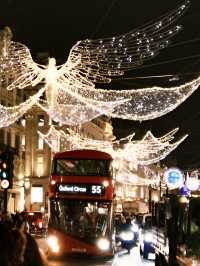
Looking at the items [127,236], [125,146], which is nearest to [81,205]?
[127,236]

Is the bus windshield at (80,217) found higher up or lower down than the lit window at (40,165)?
lower down

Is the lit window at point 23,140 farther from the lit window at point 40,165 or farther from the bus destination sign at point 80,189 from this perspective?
the bus destination sign at point 80,189

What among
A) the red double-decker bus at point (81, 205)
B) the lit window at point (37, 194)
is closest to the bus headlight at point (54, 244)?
the red double-decker bus at point (81, 205)

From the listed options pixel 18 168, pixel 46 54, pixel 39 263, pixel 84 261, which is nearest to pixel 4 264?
pixel 39 263

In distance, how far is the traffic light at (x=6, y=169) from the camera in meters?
20.2

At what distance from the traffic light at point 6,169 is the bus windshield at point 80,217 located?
13.3ft

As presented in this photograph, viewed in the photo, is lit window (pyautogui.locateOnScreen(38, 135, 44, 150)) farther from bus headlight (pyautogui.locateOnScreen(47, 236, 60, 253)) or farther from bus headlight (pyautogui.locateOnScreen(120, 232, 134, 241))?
bus headlight (pyautogui.locateOnScreen(47, 236, 60, 253))

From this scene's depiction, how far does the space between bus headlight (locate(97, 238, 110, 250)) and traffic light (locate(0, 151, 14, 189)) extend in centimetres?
563

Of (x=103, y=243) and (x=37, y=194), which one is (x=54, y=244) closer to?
(x=103, y=243)

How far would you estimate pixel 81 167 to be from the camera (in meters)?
24.6

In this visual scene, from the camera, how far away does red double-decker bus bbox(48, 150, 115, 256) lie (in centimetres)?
2419

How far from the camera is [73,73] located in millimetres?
29078

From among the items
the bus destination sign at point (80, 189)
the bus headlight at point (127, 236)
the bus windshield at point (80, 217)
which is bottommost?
the bus headlight at point (127, 236)

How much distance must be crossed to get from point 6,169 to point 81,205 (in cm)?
460
